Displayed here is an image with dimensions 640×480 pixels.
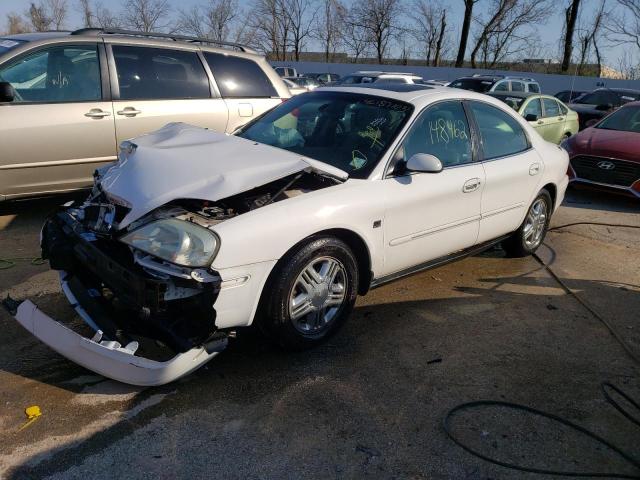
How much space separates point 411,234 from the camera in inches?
151

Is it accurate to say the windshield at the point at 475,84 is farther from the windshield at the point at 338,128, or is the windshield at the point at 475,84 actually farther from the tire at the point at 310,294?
the tire at the point at 310,294

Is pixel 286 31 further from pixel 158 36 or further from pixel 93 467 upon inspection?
pixel 93 467

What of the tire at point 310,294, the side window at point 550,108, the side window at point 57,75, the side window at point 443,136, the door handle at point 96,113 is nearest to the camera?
the tire at point 310,294

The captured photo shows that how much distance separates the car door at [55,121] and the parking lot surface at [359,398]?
3.72 feet

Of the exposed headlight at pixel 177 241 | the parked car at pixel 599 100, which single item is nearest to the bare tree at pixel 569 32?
the parked car at pixel 599 100

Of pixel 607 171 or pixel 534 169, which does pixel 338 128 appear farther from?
pixel 607 171

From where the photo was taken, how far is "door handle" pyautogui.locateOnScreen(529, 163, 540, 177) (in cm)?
491

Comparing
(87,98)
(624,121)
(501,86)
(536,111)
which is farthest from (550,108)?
(87,98)

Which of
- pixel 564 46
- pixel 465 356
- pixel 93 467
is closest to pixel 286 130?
pixel 465 356

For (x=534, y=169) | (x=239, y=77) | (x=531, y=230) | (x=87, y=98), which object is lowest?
(x=531, y=230)

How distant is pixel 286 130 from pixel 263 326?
171 centimetres

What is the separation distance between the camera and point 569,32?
120ft

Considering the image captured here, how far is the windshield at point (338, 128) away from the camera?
3779 mm

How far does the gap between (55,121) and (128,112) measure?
0.71 metres
